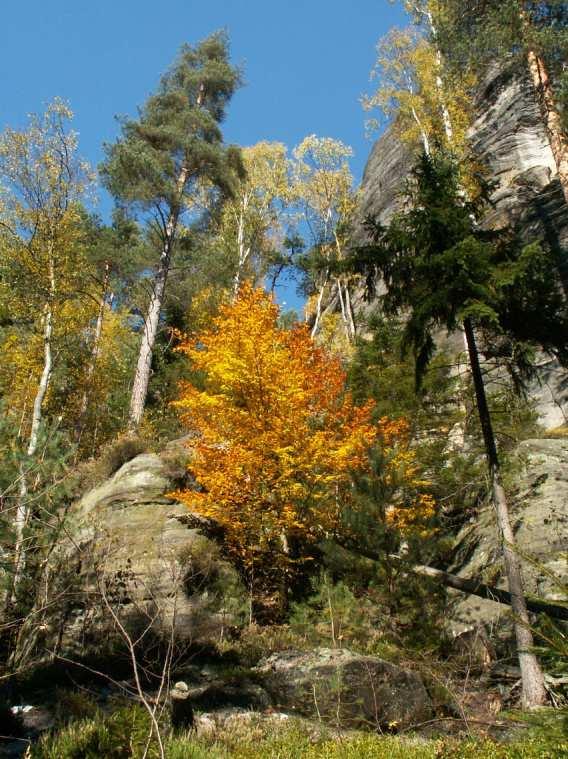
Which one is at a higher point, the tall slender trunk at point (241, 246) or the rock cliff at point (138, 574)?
the tall slender trunk at point (241, 246)

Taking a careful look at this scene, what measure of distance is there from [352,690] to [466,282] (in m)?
5.78

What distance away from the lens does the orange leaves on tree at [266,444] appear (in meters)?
10.1

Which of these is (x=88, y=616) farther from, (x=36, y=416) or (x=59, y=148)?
Answer: (x=59, y=148)

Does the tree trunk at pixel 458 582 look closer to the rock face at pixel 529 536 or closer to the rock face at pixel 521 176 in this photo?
the rock face at pixel 529 536

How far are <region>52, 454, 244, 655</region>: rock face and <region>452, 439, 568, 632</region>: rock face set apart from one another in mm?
4275

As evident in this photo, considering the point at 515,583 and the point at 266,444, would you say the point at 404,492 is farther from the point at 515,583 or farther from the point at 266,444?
the point at 515,583

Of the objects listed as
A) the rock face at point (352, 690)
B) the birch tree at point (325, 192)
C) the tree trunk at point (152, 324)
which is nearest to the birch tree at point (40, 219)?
the tree trunk at point (152, 324)

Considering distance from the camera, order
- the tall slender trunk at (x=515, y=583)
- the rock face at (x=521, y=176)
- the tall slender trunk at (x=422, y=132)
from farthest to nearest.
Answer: the tall slender trunk at (x=422, y=132) < the rock face at (x=521, y=176) < the tall slender trunk at (x=515, y=583)

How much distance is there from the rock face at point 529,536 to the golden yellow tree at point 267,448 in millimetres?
2672

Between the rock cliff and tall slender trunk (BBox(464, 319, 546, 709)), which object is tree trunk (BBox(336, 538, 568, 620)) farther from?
the rock cliff

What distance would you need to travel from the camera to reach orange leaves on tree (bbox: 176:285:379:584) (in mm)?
10109

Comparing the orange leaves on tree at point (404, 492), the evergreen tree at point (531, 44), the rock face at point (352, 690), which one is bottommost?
the rock face at point (352, 690)

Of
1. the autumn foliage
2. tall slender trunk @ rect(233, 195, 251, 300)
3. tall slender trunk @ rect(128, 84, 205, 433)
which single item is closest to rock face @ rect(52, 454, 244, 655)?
the autumn foliage

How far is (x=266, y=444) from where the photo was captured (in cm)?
1016
